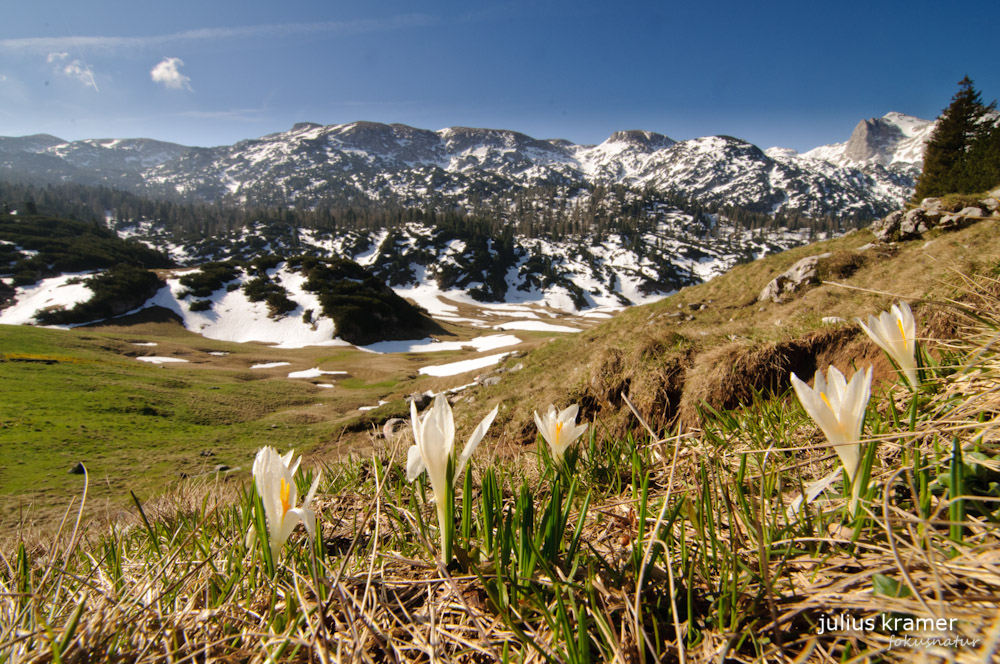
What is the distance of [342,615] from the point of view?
4.39ft

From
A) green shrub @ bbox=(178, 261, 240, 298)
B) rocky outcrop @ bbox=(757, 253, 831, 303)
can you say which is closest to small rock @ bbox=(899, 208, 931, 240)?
rocky outcrop @ bbox=(757, 253, 831, 303)

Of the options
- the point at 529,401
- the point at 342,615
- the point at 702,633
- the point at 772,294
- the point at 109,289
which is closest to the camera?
the point at 702,633

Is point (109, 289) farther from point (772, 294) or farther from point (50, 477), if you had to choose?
point (772, 294)

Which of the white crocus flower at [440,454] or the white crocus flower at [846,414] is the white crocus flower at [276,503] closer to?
the white crocus flower at [440,454]

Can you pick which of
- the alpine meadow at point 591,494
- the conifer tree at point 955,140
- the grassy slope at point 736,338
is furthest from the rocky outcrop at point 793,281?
the conifer tree at point 955,140

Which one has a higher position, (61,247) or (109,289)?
(61,247)

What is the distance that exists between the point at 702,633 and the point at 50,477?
2084 cm

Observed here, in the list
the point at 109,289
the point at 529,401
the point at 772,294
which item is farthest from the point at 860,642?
the point at 109,289

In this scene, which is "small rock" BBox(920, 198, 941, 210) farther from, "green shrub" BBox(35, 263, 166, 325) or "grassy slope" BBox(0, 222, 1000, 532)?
"green shrub" BBox(35, 263, 166, 325)

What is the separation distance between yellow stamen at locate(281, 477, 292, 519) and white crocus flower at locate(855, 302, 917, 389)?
2.42 m

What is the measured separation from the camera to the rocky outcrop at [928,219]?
1062cm

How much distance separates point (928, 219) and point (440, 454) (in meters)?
16.6

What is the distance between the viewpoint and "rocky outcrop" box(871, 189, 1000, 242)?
1062 cm

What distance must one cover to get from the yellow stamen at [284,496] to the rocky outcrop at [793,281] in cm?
1291
